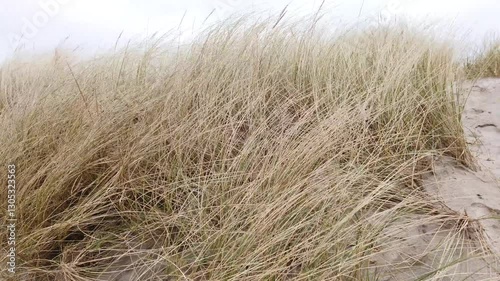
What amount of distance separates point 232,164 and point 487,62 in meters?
3.45

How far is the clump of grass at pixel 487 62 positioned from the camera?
4254 millimetres

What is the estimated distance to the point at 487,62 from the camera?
4.13 metres

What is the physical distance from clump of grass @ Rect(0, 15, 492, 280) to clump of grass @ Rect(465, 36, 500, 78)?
6.72ft

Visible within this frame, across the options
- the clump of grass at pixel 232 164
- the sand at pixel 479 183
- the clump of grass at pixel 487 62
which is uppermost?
the clump of grass at pixel 232 164

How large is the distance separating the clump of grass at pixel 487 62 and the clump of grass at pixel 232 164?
6.72 feet

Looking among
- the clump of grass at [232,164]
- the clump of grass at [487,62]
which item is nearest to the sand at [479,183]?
the clump of grass at [232,164]

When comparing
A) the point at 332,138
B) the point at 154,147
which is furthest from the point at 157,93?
the point at 332,138

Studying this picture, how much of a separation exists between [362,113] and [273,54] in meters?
0.71

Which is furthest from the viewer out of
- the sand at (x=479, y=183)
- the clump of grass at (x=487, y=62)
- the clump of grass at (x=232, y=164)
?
the clump of grass at (x=487, y=62)

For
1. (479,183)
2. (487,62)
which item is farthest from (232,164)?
(487,62)

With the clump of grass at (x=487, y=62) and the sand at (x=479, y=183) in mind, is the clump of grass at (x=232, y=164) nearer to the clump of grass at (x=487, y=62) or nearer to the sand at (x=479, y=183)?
the sand at (x=479, y=183)

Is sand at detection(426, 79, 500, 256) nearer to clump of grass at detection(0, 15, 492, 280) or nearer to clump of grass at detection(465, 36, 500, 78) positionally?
clump of grass at detection(0, 15, 492, 280)

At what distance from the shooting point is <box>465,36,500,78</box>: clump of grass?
4254mm

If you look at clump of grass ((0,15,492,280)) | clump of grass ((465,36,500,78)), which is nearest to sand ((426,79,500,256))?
clump of grass ((0,15,492,280))
